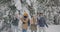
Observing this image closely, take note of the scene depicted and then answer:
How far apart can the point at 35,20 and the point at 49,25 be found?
14 cm

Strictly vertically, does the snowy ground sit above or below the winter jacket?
below

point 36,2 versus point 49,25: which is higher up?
point 36,2

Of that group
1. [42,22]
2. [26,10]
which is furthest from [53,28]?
[26,10]

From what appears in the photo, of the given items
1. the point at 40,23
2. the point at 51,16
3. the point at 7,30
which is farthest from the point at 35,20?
the point at 7,30

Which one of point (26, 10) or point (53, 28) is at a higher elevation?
point (26, 10)

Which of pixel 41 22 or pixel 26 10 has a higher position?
pixel 26 10

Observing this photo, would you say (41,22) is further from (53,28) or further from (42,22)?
(53,28)

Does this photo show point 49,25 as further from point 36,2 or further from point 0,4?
point 0,4

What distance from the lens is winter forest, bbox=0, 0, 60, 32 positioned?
1.10 metres

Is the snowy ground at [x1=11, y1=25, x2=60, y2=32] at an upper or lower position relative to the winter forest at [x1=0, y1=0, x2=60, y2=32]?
lower

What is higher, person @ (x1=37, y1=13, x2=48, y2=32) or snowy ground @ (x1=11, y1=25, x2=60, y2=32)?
person @ (x1=37, y1=13, x2=48, y2=32)

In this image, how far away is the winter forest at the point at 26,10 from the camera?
1.10 m

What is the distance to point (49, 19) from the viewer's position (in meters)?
1.16

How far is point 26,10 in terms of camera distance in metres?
1.14
